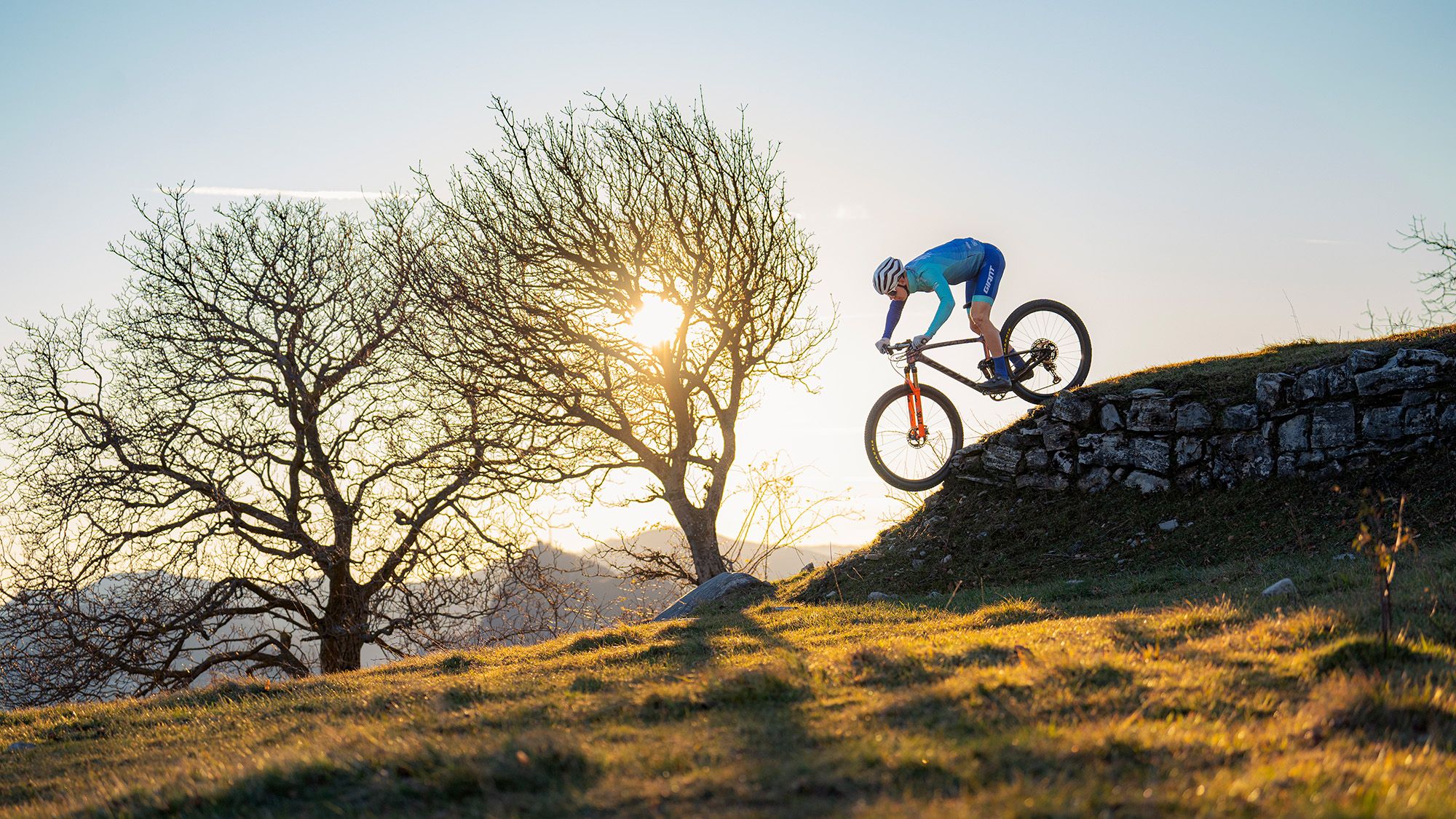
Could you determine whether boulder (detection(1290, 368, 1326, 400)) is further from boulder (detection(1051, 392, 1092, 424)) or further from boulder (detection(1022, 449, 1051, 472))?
boulder (detection(1022, 449, 1051, 472))

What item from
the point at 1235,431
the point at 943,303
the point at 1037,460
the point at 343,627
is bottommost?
the point at 343,627

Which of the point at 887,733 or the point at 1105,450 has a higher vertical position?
the point at 1105,450

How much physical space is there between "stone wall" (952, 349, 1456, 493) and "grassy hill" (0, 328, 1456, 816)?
5.17 feet

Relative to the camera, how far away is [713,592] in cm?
1483

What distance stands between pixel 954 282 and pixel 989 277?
478 millimetres

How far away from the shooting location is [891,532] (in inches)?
589

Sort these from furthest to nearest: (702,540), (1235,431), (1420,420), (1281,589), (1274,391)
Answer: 1. (702,540)
2. (1235,431)
3. (1274,391)
4. (1420,420)
5. (1281,589)

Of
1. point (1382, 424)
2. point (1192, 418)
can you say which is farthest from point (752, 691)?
point (1382, 424)

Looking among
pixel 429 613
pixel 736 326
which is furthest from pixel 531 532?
pixel 736 326

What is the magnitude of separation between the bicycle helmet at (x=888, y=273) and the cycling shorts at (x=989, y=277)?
1.22 metres

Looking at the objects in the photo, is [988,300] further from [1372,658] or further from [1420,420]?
[1372,658]

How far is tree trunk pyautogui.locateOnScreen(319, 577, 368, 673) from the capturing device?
61.2ft

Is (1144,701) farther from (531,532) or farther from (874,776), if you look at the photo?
(531,532)

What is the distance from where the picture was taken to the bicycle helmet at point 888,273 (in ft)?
40.6
